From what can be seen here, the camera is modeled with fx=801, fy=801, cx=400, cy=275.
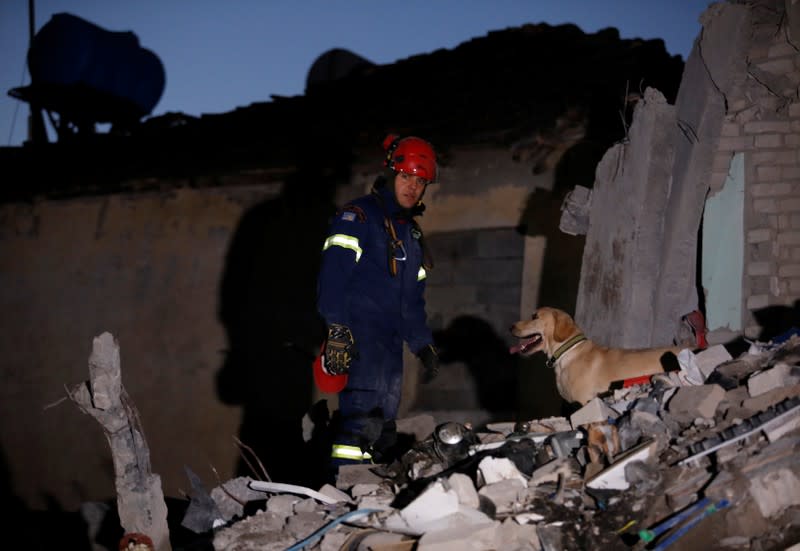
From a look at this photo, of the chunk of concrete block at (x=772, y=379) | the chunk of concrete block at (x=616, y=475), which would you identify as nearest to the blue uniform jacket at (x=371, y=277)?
the chunk of concrete block at (x=616, y=475)

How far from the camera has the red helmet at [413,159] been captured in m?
4.89

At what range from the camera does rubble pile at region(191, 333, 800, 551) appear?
3137 mm

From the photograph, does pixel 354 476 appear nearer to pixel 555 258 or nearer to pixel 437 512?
pixel 437 512

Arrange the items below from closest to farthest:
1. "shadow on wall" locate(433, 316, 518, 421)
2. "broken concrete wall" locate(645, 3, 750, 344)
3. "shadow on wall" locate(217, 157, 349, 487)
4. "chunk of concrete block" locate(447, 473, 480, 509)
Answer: "chunk of concrete block" locate(447, 473, 480, 509), "broken concrete wall" locate(645, 3, 750, 344), "shadow on wall" locate(433, 316, 518, 421), "shadow on wall" locate(217, 157, 349, 487)

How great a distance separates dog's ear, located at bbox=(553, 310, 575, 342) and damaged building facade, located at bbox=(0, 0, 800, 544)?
29 centimetres

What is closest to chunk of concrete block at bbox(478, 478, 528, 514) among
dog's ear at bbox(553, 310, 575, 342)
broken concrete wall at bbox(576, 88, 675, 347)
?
dog's ear at bbox(553, 310, 575, 342)

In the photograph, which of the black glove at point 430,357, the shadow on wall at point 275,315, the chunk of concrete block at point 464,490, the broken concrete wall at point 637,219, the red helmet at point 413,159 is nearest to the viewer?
the chunk of concrete block at point 464,490

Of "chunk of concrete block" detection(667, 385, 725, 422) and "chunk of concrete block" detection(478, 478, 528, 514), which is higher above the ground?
"chunk of concrete block" detection(667, 385, 725, 422)

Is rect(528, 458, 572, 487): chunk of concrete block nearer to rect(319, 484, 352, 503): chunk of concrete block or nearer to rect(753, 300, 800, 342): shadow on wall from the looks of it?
rect(319, 484, 352, 503): chunk of concrete block

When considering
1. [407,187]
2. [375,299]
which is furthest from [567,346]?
[407,187]

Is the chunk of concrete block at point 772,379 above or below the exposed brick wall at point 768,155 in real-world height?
below

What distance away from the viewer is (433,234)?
355 inches

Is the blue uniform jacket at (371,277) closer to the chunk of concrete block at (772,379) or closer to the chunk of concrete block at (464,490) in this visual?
the chunk of concrete block at (464,490)

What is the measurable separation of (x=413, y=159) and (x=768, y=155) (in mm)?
2858
